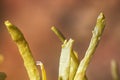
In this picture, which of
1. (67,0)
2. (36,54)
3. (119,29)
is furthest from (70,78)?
(67,0)

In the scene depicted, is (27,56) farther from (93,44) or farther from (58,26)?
(58,26)

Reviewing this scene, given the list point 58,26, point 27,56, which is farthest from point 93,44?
point 58,26

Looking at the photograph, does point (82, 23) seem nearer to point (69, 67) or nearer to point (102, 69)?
point (102, 69)

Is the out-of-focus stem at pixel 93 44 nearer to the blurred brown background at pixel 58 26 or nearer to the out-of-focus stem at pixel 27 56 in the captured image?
the out-of-focus stem at pixel 27 56

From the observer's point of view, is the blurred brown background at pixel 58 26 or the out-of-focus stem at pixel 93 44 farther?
Answer: the blurred brown background at pixel 58 26

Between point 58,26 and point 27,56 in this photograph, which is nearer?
point 27,56

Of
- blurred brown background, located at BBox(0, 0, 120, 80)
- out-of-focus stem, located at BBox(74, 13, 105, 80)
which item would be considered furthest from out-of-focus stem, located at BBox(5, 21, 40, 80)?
blurred brown background, located at BBox(0, 0, 120, 80)

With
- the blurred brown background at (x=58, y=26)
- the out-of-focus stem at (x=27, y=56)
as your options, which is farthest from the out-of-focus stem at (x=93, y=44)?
the blurred brown background at (x=58, y=26)

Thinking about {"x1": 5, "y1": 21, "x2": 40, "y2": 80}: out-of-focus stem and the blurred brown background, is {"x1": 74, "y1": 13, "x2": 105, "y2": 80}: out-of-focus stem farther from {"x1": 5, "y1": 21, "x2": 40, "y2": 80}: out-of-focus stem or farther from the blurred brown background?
the blurred brown background

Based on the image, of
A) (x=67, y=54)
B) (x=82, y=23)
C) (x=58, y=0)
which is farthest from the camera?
(x=58, y=0)
